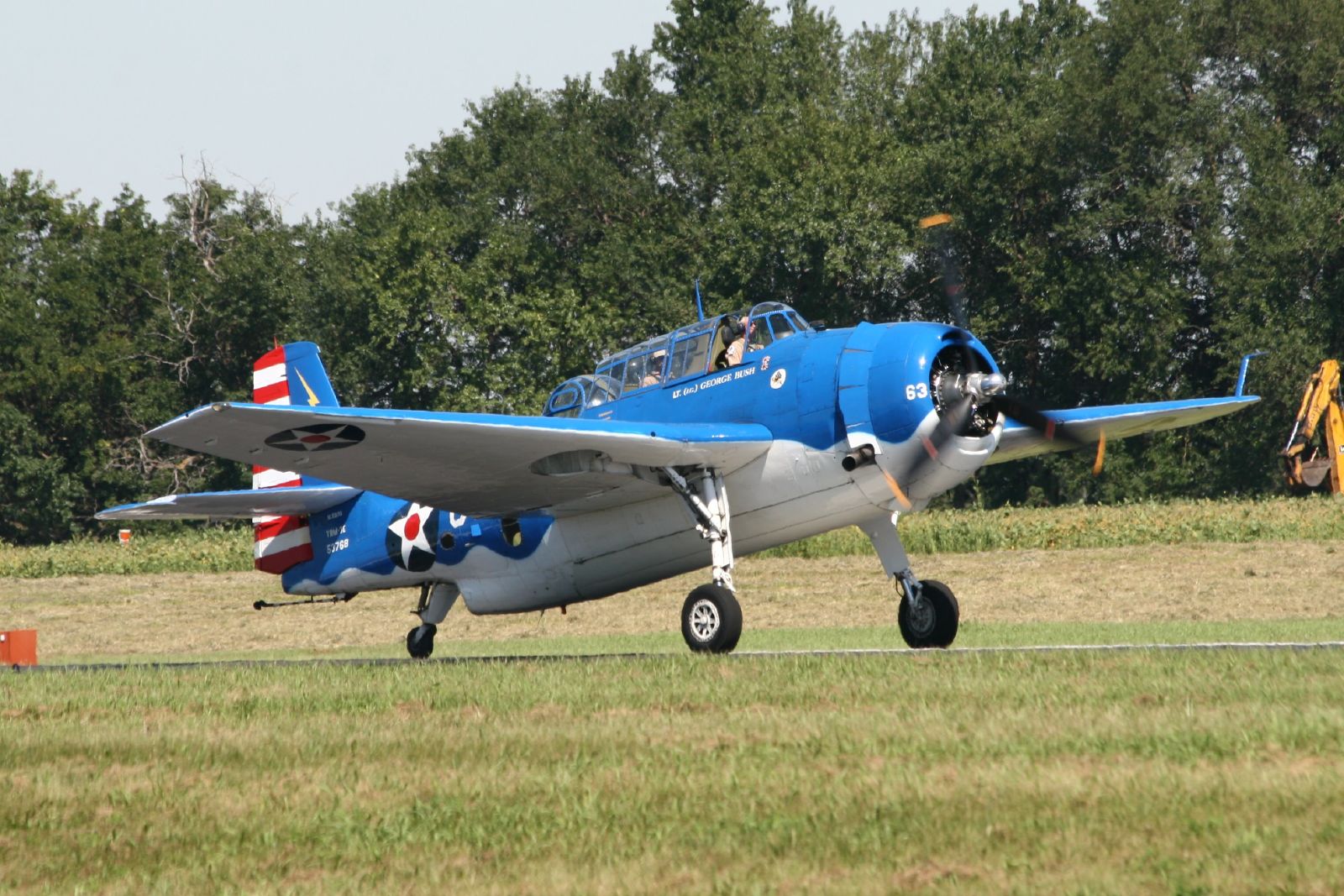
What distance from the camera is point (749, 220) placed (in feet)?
179

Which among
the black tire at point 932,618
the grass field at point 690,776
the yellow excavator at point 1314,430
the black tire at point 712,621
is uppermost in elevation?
the grass field at point 690,776

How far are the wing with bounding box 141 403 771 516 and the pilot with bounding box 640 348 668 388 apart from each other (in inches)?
51.0

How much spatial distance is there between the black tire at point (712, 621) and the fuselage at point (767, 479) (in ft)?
3.86

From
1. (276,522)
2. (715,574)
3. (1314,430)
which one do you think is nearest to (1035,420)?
(715,574)

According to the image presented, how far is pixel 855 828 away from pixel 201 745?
15.7 ft

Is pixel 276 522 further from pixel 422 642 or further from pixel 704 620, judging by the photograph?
pixel 704 620

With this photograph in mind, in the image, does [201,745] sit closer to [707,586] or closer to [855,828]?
[855,828]

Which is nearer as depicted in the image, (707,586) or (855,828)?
(855,828)

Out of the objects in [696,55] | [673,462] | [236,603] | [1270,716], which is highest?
[696,55]

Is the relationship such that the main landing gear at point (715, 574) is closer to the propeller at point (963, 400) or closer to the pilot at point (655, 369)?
the pilot at point (655, 369)

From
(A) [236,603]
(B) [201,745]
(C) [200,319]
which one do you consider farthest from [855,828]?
(C) [200,319]

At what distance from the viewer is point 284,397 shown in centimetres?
2142

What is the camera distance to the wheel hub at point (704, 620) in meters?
15.3

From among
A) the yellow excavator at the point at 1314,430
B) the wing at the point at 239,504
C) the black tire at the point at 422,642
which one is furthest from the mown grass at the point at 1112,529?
the wing at the point at 239,504
